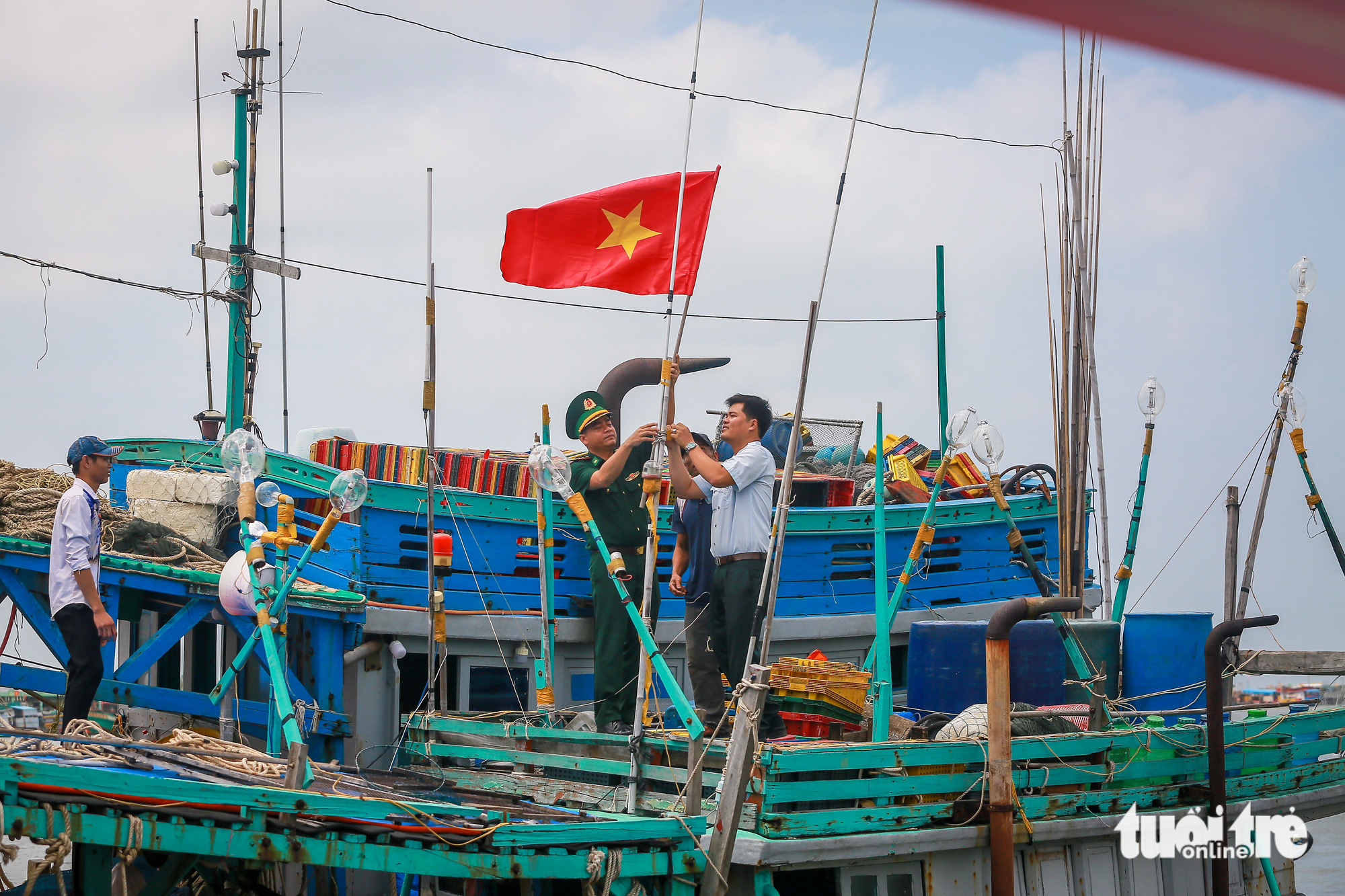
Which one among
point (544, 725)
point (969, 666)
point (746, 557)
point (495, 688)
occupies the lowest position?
point (544, 725)

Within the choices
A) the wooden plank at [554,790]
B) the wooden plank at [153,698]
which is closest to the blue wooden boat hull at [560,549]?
the wooden plank at [153,698]

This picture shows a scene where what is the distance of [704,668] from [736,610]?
22.6 inches

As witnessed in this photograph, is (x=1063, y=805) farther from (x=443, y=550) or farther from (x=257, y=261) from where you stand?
(x=257, y=261)

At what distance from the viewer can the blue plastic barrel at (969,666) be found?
8359 mm

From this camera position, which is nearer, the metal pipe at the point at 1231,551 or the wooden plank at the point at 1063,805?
the wooden plank at the point at 1063,805

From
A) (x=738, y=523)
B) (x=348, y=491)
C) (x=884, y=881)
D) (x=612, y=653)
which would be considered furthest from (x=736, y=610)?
(x=348, y=491)

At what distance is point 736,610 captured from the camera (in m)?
7.15

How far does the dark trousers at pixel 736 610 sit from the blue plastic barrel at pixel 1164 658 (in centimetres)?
323

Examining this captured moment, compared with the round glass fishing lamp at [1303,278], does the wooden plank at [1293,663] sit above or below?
below

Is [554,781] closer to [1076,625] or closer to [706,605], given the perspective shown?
[706,605]

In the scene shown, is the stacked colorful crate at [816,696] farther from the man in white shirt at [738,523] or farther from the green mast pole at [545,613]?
the green mast pole at [545,613]

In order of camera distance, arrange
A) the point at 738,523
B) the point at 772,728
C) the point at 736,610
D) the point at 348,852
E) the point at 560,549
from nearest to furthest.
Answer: the point at 348,852, the point at 772,728, the point at 736,610, the point at 738,523, the point at 560,549

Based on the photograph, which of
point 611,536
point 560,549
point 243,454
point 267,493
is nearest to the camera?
point 243,454

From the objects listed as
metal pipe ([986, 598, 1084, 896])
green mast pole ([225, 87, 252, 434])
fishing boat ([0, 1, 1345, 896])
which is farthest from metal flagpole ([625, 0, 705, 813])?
green mast pole ([225, 87, 252, 434])
